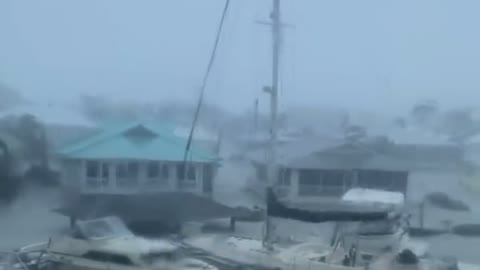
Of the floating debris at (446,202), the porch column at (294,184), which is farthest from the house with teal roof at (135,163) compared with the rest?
the floating debris at (446,202)

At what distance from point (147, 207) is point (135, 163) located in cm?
16

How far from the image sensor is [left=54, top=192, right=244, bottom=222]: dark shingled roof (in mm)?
1807

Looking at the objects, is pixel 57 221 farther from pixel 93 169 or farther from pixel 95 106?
pixel 95 106

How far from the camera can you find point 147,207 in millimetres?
1839

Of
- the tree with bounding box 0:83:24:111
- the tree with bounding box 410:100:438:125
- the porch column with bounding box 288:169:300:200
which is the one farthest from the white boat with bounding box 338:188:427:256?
the tree with bounding box 0:83:24:111

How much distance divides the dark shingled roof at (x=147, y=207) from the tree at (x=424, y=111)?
64cm

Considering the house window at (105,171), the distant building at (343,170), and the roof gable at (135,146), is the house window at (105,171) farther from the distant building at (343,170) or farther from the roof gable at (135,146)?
the distant building at (343,170)

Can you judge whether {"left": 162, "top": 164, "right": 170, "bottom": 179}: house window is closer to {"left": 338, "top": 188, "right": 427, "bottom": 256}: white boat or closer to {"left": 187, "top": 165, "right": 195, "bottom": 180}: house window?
{"left": 187, "top": 165, "right": 195, "bottom": 180}: house window

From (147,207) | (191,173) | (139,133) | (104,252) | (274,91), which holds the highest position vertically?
(274,91)

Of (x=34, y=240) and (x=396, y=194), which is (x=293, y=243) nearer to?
(x=396, y=194)

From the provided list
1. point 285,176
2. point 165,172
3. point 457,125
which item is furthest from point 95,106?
point 457,125

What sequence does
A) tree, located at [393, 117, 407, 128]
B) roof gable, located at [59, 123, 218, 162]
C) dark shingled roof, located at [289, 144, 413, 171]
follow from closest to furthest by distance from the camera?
roof gable, located at [59, 123, 218, 162]
dark shingled roof, located at [289, 144, 413, 171]
tree, located at [393, 117, 407, 128]

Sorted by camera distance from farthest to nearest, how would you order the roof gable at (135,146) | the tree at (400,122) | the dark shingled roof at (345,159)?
the tree at (400,122) → the dark shingled roof at (345,159) → the roof gable at (135,146)

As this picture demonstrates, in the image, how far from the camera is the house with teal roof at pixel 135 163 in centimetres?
174
